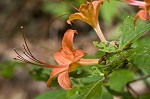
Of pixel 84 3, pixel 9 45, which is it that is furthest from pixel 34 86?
pixel 84 3

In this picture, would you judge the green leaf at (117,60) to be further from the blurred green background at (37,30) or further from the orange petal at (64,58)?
the blurred green background at (37,30)

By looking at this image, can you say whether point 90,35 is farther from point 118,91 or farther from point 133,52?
point 133,52

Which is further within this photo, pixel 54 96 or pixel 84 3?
pixel 54 96

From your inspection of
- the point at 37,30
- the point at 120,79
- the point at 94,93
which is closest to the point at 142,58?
the point at 94,93

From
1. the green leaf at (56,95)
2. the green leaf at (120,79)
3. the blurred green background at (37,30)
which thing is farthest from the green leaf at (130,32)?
the blurred green background at (37,30)

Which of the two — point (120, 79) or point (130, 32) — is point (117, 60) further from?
point (120, 79)

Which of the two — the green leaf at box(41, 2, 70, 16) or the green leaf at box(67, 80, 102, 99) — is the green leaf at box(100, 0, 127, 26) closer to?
the green leaf at box(41, 2, 70, 16)

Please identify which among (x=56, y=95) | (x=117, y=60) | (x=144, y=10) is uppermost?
(x=144, y=10)
